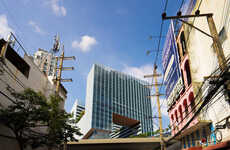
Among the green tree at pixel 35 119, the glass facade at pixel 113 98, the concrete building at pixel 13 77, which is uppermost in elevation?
the glass facade at pixel 113 98

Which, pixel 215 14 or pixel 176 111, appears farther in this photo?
pixel 176 111

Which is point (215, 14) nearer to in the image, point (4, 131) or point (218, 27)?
point (218, 27)

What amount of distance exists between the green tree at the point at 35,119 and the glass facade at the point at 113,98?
2576 inches

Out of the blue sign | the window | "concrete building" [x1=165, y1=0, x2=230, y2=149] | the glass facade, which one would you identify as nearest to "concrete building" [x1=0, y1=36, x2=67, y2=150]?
the window

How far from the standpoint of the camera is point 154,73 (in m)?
27.6

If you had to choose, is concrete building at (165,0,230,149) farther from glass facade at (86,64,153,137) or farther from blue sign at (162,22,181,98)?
glass facade at (86,64,153,137)

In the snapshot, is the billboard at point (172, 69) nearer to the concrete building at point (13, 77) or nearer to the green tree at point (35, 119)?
the green tree at point (35, 119)

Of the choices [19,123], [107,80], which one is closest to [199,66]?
[19,123]

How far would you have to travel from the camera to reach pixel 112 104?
322ft

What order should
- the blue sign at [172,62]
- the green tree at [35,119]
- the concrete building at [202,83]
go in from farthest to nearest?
the blue sign at [172,62] → the concrete building at [202,83] → the green tree at [35,119]

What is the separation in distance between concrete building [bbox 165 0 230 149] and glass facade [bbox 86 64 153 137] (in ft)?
188

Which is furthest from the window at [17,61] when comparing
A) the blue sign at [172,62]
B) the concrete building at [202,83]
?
the blue sign at [172,62]

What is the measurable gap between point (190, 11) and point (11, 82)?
19383 mm

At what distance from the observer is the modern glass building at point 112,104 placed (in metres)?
86.5
